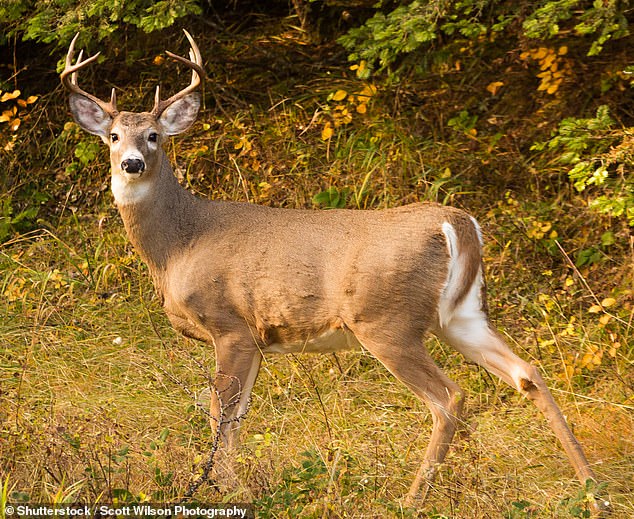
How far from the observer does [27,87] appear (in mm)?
8430

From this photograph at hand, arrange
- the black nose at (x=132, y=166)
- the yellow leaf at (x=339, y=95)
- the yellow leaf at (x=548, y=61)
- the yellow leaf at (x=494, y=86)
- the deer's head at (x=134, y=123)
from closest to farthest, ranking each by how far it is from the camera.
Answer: the black nose at (x=132, y=166), the deer's head at (x=134, y=123), the yellow leaf at (x=548, y=61), the yellow leaf at (x=494, y=86), the yellow leaf at (x=339, y=95)

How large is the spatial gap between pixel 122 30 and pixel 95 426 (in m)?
4.12

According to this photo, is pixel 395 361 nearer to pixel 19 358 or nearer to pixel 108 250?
pixel 19 358

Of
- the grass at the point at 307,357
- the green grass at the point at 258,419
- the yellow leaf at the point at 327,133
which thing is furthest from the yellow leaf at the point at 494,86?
the green grass at the point at 258,419

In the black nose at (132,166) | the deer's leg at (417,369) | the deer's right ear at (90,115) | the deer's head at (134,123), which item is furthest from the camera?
the deer's right ear at (90,115)

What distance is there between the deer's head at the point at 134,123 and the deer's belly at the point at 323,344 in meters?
1.01

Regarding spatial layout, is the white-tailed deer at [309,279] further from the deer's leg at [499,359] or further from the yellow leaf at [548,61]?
the yellow leaf at [548,61]

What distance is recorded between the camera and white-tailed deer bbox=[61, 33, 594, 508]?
447 cm

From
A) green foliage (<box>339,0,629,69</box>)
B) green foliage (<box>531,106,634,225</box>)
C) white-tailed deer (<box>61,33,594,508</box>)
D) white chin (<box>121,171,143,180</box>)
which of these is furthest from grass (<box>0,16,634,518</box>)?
white chin (<box>121,171,143,180</box>)

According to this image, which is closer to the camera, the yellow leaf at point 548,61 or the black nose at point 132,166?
the black nose at point 132,166

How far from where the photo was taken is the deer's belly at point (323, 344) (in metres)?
4.65

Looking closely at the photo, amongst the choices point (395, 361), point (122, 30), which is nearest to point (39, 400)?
point (395, 361)

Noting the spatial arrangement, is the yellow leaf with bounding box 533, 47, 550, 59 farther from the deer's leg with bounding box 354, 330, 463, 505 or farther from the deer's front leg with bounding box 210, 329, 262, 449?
the deer's front leg with bounding box 210, 329, 262, 449

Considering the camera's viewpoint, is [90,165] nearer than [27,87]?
Yes
